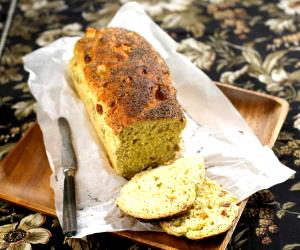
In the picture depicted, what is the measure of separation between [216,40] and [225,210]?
1.47m

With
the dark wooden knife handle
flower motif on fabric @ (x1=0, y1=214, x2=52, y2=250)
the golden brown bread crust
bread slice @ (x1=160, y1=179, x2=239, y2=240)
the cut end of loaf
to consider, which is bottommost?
flower motif on fabric @ (x1=0, y1=214, x2=52, y2=250)

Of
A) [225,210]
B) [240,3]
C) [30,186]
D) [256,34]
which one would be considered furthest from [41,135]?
[240,3]

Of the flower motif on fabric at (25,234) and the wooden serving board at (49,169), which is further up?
the wooden serving board at (49,169)

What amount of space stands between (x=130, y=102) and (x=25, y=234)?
692 mm

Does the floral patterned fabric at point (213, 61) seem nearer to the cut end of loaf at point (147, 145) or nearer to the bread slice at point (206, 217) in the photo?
the bread slice at point (206, 217)

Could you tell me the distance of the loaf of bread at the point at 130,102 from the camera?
2131 millimetres

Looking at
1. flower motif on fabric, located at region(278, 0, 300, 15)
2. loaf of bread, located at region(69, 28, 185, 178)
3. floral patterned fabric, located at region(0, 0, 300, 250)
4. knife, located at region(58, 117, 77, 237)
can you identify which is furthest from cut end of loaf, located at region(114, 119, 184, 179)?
flower motif on fabric, located at region(278, 0, 300, 15)

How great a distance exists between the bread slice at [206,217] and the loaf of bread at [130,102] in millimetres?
293

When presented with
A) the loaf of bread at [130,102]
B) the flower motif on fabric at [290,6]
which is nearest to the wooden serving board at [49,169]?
the loaf of bread at [130,102]

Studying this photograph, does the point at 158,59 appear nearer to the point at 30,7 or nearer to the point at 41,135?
the point at 41,135

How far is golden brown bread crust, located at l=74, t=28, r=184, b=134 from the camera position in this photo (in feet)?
7.01

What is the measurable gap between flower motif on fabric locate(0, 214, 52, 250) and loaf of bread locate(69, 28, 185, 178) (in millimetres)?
403

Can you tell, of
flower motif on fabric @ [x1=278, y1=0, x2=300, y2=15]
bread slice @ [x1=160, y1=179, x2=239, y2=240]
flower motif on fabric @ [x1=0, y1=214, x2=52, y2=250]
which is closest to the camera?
bread slice @ [x1=160, y1=179, x2=239, y2=240]

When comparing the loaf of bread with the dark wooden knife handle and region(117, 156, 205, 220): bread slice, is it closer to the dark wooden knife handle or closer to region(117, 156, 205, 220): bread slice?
region(117, 156, 205, 220): bread slice
